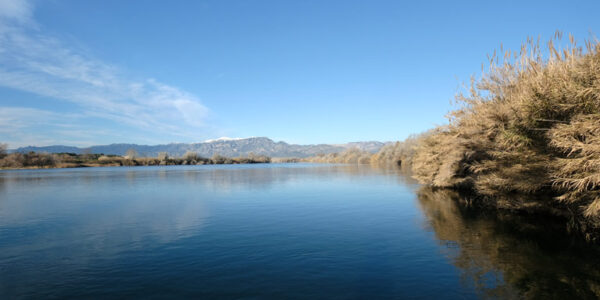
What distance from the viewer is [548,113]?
13.5 meters

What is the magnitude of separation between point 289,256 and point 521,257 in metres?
8.85

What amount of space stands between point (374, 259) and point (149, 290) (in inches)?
304

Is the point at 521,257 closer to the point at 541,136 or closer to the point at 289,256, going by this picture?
the point at 541,136

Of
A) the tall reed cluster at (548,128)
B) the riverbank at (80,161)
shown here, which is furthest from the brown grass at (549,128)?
the riverbank at (80,161)

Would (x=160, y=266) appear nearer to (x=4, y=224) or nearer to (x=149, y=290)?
(x=149, y=290)

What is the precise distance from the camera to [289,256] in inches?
487

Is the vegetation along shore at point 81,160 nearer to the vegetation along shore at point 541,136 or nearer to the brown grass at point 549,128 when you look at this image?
the vegetation along shore at point 541,136

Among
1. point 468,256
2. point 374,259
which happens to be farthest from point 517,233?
point 374,259

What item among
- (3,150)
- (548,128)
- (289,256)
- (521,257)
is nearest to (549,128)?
(548,128)

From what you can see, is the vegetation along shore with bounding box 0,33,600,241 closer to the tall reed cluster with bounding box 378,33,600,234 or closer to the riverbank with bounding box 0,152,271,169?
the tall reed cluster with bounding box 378,33,600,234

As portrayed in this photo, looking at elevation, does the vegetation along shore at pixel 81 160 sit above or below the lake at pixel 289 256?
above

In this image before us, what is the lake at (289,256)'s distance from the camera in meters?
9.24

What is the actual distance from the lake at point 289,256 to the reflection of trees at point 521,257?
0.05 meters

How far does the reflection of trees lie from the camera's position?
363 inches
